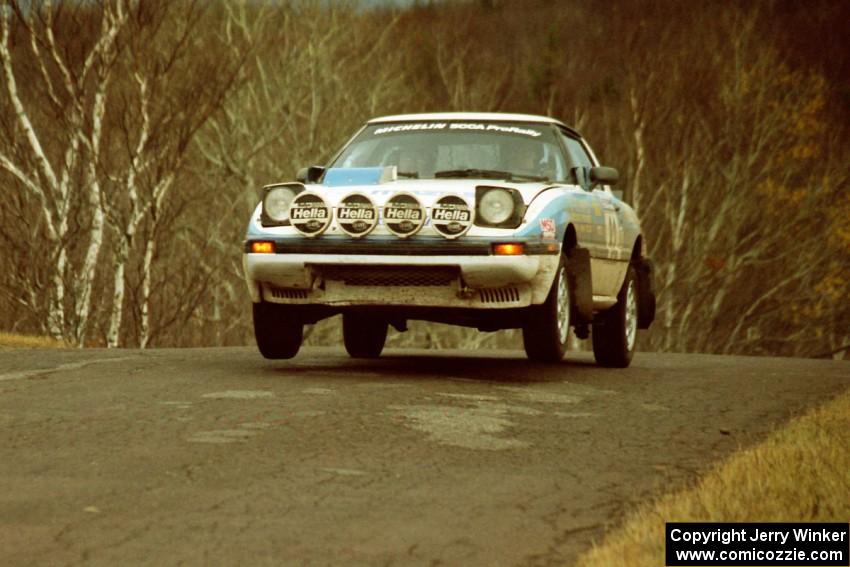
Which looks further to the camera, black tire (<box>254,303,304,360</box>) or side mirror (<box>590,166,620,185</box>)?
side mirror (<box>590,166,620,185</box>)

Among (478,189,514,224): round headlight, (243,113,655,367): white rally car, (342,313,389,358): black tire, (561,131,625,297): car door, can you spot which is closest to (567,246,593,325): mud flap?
(243,113,655,367): white rally car

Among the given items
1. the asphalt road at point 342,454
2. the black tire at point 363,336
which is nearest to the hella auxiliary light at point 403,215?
the asphalt road at point 342,454

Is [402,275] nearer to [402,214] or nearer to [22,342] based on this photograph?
[402,214]

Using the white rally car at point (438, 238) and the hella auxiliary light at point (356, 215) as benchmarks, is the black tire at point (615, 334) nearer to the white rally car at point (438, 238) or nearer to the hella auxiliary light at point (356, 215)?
the white rally car at point (438, 238)

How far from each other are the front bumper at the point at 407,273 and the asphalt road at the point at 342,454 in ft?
1.81

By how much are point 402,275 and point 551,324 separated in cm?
108

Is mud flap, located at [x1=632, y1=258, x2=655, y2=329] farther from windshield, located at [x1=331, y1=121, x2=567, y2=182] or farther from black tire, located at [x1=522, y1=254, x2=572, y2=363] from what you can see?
black tire, located at [x1=522, y1=254, x2=572, y2=363]

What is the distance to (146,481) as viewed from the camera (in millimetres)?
6402

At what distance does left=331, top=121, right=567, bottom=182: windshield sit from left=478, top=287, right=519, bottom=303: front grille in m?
1.16

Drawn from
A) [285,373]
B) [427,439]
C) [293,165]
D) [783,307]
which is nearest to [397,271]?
[285,373]

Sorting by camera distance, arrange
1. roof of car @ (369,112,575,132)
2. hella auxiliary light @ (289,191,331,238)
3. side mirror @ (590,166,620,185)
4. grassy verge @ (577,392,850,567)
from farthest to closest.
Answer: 1. roof of car @ (369,112,575,132)
2. side mirror @ (590,166,620,185)
3. hella auxiliary light @ (289,191,331,238)
4. grassy verge @ (577,392,850,567)

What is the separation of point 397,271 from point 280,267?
747mm

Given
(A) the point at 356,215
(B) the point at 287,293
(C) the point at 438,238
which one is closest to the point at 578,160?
(C) the point at 438,238

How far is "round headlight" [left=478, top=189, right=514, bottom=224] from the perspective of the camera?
9.80m
